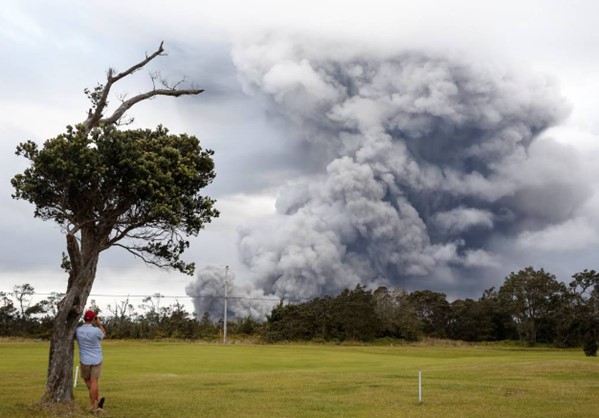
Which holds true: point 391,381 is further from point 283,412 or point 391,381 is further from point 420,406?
point 283,412

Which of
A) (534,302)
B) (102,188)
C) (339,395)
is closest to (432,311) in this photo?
(534,302)

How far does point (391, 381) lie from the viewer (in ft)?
113

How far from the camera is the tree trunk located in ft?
69.2

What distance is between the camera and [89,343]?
20188 mm

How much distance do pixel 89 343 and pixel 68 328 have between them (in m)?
1.83

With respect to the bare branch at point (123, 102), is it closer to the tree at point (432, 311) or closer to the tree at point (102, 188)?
the tree at point (102, 188)

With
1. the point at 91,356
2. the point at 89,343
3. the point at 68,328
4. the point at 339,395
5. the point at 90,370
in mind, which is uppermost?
the point at 68,328

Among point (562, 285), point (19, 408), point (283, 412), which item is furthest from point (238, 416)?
point (562, 285)

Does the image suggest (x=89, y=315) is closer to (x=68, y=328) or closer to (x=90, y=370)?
(x=68, y=328)

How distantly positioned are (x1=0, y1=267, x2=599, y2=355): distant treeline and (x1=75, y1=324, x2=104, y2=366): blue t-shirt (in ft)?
318

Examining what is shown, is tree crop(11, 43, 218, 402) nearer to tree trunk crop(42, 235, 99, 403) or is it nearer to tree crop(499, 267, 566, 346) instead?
tree trunk crop(42, 235, 99, 403)

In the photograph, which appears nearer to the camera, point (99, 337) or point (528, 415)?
point (99, 337)

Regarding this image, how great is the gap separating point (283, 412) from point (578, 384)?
63.3 feet

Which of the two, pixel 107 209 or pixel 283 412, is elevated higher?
pixel 107 209
